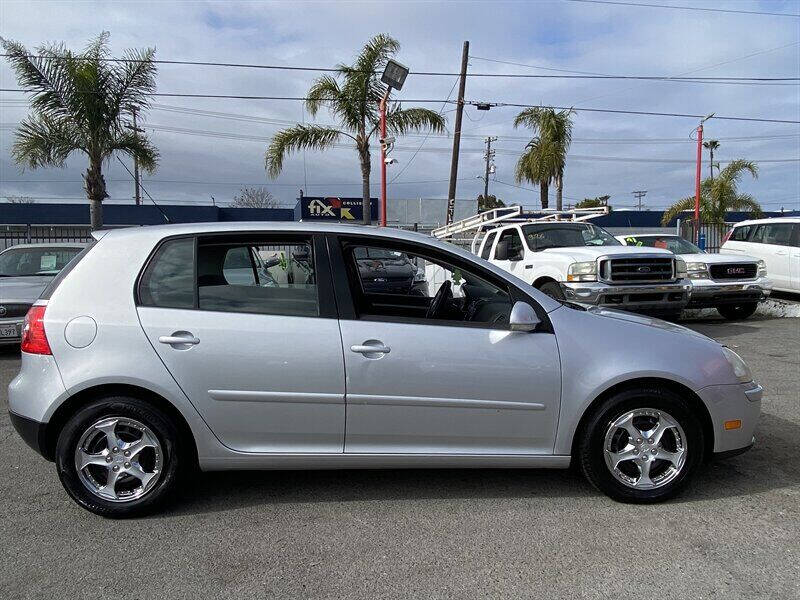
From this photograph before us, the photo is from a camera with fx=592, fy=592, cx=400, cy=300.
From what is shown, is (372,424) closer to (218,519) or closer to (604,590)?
Result: (218,519)

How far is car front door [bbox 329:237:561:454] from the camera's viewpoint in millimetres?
3361

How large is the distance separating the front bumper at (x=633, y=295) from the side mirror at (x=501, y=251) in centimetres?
115

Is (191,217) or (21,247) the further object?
(191,217)

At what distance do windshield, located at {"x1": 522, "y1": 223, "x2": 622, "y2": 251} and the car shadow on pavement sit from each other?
612 centimetres

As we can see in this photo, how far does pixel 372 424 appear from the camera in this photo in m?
3.41

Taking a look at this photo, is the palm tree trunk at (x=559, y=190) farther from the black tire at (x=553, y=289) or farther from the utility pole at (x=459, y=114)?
the black tire at (x=553, y=289)

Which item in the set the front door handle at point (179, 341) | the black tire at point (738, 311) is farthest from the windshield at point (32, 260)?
the black tire at point (738, 311)

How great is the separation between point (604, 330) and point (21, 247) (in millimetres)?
9164

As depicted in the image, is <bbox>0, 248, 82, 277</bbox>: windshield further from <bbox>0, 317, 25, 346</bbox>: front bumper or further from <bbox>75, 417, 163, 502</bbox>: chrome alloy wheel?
<bbox>75, 417, 163, 502</bbox>: chrome alloy wheel

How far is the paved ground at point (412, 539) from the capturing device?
108 inches

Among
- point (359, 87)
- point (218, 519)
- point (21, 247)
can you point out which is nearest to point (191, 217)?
point (359, 87)

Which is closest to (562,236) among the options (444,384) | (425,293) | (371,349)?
(425,293)

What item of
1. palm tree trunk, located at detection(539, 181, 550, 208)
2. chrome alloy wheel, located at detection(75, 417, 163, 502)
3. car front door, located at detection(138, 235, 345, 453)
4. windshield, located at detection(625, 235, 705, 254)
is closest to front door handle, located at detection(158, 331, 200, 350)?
car front door, located at detection(138, 235, 345, 453)

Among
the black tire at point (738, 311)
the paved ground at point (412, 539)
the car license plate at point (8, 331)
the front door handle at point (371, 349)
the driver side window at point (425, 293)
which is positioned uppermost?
the driver side window at point (425, 293)
